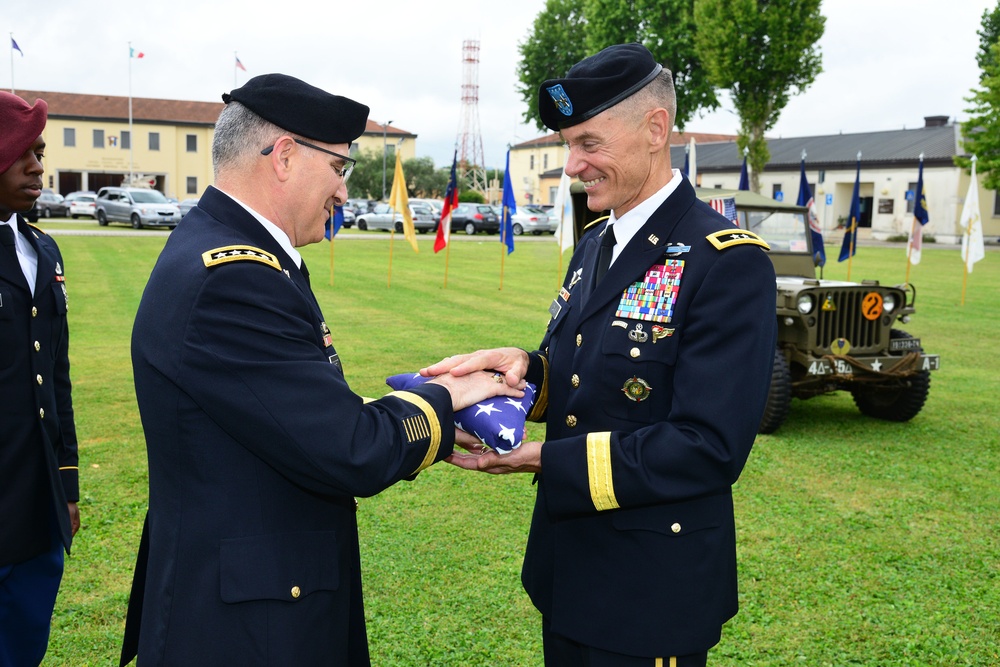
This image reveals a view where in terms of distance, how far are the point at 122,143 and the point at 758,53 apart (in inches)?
1770

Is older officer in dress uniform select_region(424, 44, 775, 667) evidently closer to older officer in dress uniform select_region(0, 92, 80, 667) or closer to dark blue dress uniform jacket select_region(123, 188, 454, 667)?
dark blue dress uniform jacket select_region(123, 188, 454, 667)

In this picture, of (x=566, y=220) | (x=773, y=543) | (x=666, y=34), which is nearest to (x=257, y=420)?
(x=773, y=543)

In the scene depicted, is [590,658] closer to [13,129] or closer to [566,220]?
[13,129]

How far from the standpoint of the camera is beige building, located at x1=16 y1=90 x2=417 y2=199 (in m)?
59.7

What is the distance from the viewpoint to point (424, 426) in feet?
6.87

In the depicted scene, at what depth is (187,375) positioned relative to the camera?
1.86m

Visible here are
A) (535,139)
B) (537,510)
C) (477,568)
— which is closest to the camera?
(537,510)

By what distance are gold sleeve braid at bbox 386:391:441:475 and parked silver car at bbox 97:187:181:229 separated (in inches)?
1306

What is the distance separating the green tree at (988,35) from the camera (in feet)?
169

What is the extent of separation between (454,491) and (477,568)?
48.0 inches

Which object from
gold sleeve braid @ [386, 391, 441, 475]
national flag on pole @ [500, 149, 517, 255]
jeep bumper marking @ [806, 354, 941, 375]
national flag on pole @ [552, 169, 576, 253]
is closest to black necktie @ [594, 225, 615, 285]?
gold sleeve braid @ [386, 391, 441, 475]

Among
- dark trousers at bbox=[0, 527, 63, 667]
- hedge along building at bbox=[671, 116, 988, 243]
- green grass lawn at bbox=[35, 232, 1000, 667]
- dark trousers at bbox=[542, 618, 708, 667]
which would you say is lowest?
green grass lawn at bbox=[35, 232, 1000, 667]

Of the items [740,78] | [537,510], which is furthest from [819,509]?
[740,78]

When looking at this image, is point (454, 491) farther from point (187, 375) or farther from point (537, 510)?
point (187, 375)
